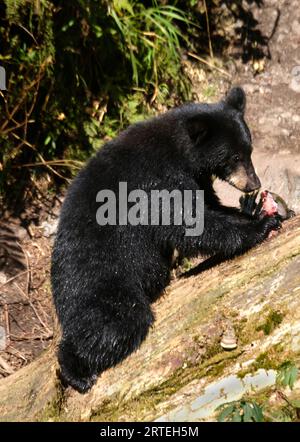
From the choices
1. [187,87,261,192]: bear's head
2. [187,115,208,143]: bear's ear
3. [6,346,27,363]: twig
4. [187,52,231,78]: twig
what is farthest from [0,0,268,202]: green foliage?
[187,115,208,143]: bear's ear

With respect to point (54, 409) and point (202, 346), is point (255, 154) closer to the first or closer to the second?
point (202, 346)

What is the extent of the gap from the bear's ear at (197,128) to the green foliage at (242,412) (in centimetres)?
214

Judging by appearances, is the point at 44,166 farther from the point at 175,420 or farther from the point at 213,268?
the point at 175,420

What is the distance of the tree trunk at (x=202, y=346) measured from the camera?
3.71 m

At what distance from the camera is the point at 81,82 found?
25.4 feet

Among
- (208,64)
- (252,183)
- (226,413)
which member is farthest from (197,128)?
(208,64)

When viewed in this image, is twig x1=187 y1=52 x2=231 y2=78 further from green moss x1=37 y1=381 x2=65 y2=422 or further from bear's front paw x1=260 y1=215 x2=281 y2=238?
green moss x1=37 y1=381 x2=65 y2=422

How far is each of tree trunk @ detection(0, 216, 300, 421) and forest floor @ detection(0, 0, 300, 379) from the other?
2485 millimetres

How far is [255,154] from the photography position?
8.30 m

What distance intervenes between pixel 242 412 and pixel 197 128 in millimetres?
2246

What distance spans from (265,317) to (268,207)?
147cm

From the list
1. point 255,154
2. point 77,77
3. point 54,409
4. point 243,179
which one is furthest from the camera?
point 255,154

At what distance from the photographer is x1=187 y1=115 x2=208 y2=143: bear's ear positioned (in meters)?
4.88

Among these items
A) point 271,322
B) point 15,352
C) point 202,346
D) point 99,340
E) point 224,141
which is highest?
point 224,141
